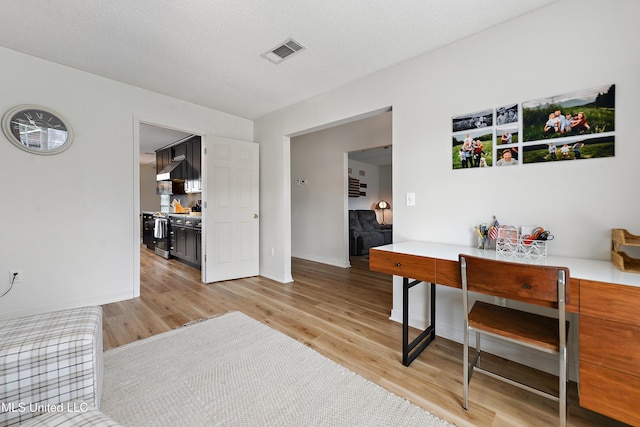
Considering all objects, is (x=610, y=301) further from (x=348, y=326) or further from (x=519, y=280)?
(x=348, y=326)

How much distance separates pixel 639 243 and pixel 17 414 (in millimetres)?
2940

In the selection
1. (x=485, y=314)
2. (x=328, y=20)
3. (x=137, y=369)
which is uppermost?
(x=328, y=20)

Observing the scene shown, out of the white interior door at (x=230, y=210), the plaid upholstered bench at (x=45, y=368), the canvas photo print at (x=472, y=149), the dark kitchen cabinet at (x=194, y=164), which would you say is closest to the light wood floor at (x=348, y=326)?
the white interior door at (x=230, y=210)

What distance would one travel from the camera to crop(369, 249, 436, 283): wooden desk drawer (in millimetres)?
1760

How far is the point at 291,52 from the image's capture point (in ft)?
8.03

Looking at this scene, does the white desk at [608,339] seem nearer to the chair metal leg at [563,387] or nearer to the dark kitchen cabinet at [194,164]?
the chair metal leg at [563,387]

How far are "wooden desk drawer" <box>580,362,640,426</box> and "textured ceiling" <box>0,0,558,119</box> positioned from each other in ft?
7.31

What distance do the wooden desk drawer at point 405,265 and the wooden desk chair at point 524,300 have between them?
0.91 ft

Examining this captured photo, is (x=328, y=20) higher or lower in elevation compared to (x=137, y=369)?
higher

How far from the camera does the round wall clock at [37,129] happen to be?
2.48 metres

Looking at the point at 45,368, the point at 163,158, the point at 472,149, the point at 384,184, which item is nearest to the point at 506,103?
the point at 472,149

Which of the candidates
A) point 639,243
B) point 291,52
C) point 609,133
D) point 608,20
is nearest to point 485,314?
point 639,243

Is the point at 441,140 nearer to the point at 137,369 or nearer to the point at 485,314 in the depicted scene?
the point at 485,314

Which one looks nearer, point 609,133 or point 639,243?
point 639,243
